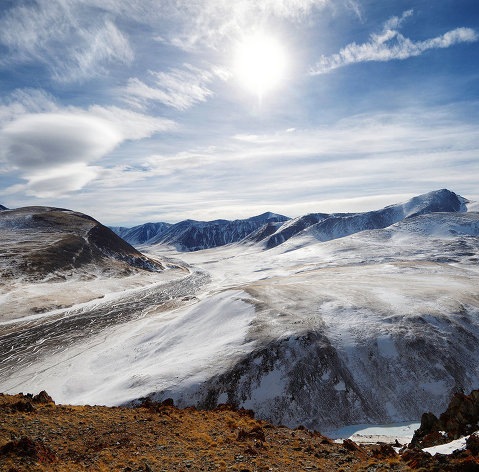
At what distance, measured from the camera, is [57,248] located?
113062 mm

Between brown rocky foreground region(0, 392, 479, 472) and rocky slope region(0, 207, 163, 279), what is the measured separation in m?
85.5

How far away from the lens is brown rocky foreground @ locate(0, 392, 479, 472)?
12.6 metres

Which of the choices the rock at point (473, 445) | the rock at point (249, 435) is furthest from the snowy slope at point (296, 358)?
the rock at point (473, 445)

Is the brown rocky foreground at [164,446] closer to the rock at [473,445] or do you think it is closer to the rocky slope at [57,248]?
the rock at [473,445]

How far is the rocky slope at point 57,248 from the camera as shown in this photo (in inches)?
3759

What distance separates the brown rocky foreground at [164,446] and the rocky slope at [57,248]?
85.5 metres

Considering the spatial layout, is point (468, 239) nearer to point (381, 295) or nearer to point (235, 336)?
point (381, 295)

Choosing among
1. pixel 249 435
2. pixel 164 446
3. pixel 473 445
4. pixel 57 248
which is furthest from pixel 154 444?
pixel 57 248

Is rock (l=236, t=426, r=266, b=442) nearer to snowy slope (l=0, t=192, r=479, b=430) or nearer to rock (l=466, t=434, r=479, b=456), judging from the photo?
snowy slope (l=0, t=192, r=479, b=430)

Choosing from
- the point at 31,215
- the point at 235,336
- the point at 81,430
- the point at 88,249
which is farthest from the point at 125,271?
the point at 81,430

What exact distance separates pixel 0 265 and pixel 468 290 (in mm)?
121063

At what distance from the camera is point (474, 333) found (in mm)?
38406

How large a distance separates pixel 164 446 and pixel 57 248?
11754cm

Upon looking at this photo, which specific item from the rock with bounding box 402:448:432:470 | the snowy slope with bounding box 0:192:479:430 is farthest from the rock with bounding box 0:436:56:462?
the snowy slope with bounding box 0:192:479:430
